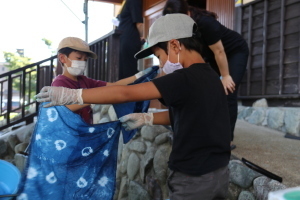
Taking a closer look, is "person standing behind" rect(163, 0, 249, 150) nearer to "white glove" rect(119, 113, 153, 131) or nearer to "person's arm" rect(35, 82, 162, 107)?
"white glove" rect(119, 113, 153, 131)

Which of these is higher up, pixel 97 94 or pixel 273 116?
pixel 97 94

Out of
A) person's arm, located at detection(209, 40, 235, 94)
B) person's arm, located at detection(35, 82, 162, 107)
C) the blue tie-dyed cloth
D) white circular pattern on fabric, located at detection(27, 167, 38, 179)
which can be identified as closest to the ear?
person's arm, located at detection(35, 82, 162, 107)

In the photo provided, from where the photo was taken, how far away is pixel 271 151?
11.1 feet

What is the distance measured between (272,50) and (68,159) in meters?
4.49

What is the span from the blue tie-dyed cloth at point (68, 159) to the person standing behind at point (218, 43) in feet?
3.89

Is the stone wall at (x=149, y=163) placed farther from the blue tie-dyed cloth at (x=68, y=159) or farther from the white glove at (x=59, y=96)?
the white glove at (x=59, y=96)

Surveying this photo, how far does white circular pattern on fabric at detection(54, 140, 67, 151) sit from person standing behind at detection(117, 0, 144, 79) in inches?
121

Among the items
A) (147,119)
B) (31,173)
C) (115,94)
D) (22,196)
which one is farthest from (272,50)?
(22,196)

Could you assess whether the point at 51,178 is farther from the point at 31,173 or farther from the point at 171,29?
the point at 171,29

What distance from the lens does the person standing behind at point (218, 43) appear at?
2693 millimetres

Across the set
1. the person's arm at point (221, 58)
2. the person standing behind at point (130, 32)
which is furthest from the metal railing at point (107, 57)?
the person's arm at point (221, 58)

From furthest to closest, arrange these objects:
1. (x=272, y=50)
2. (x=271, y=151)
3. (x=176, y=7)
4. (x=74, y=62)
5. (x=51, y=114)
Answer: (x=272, y=50), (x=271, y=151), (x=74, y=62), (x=176, y=7), (x=51, y=114)

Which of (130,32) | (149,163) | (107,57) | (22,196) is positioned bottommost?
(149,163)

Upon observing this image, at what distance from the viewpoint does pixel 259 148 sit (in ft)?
11.5
